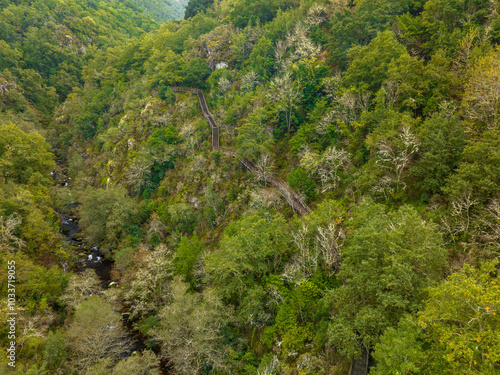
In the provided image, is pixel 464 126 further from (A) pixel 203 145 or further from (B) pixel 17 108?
(B) pixel 17 108

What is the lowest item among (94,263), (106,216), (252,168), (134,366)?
(94,263)

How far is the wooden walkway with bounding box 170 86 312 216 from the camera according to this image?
124ft

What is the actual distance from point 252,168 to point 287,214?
41.6 feet

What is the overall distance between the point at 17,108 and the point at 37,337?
91912mm

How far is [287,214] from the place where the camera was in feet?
128

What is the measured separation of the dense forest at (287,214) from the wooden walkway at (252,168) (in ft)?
1.75

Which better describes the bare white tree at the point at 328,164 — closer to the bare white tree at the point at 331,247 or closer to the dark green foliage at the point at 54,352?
the bare white tree at the point at 331,247

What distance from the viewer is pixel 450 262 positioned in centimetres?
2184

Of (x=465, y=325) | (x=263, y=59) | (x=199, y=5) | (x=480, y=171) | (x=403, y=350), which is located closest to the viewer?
(x=465, y=325)

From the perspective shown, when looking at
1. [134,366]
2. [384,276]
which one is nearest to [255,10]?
[384,276]

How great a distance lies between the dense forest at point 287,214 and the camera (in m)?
19.4

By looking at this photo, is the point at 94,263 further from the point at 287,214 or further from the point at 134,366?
the point at 287,214

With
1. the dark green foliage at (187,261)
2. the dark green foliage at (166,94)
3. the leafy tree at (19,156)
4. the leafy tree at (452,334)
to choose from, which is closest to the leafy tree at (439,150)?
the leafy tree at (452,334)

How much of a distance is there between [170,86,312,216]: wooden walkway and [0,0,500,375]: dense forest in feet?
1.75
